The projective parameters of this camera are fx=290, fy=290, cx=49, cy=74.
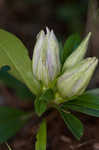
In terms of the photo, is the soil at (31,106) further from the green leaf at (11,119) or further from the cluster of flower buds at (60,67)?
the cluster of flower buds at (60,67)

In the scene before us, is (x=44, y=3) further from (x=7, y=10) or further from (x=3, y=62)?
(x=3, y=62)

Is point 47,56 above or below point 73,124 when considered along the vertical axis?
above

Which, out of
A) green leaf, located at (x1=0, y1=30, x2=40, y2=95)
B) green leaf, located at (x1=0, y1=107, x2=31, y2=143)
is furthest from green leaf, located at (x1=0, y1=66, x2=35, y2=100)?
green leaf, located at (x1=0, y1=30, x2=40, y2=95)

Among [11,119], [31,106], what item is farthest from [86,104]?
[31,106]

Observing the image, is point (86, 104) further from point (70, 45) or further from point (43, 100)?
point (70, 45)

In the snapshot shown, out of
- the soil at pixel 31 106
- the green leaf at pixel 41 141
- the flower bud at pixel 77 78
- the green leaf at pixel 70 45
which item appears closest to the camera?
the flower bud at pixel 77 78

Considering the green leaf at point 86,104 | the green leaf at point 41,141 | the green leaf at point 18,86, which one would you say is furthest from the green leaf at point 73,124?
the green leaf at point 18,86

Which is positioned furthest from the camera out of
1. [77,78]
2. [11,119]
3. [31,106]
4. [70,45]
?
[31,106]

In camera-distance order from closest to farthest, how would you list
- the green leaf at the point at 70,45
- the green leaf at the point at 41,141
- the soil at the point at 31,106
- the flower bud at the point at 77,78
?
the flower bud at the point at 77,78
the green leaf at the point at 41,141
the green leaf at the point at 70,45
the soil at the point at 31,106
